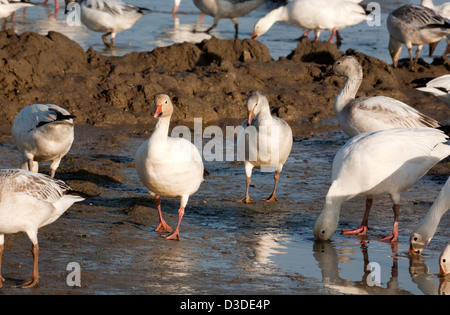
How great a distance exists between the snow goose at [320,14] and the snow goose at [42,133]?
9.53 meters

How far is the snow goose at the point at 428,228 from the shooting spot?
710 centimetres

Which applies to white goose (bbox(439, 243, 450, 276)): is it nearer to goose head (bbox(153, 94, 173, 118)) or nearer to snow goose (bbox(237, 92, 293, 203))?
snow goose (bbox(237, 92, 293, 203))

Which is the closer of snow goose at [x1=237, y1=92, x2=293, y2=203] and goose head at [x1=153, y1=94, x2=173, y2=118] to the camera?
goose head at [x1=153, y1=94, x2=173, y2=118]

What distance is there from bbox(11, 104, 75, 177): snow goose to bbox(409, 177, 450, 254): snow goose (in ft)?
13.5

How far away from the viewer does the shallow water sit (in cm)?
1756

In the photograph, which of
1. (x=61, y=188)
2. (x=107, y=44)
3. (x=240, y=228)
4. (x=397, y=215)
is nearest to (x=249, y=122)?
(x=240, y=228)

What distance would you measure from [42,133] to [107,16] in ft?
28.4

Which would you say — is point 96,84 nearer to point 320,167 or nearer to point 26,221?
point 320,167

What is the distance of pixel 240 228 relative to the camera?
26.0 ft

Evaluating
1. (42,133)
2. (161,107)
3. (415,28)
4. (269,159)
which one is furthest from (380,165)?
(415,28)

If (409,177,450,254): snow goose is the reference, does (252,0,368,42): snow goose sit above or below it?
above

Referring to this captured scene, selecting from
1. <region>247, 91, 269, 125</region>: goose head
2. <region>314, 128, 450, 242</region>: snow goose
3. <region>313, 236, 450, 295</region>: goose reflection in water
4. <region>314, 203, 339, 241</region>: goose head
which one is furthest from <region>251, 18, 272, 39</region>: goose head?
<region>313, 236, 450, 295</region>: goose reflection in water

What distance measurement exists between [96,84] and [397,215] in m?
6.18

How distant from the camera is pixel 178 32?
19750 millimetres
